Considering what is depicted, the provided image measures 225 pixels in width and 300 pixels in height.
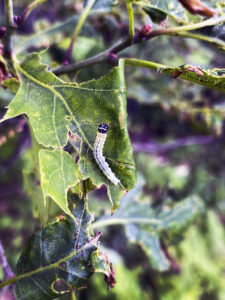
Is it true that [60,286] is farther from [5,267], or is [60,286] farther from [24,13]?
[24,13]

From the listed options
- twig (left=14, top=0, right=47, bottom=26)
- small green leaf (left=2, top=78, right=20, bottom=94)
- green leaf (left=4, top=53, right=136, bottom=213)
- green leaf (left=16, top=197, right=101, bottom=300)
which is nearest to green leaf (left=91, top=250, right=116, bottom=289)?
green leaf (left=16, top=197, right=101, bottom=300)

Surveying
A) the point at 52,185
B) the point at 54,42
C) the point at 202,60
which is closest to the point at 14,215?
the point at 54,42

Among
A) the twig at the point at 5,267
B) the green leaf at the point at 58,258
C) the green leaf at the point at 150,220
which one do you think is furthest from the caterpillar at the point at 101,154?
the green leaf at the point at 150,220

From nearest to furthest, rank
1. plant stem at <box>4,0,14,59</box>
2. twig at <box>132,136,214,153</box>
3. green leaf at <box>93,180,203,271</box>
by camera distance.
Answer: plant stem at <box>4,0,14,59</box>, green leaf at <box>93,180,203,271</box>, twig at <box>132,136,214,153</box>

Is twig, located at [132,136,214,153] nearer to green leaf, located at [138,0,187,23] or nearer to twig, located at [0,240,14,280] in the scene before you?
green leaf, located at [138,0,187,23]

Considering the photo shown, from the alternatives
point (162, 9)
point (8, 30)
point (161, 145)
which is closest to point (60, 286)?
point (8, 30)

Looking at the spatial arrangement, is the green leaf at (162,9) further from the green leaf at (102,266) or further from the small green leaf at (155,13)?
the green leaf at (102,266)
